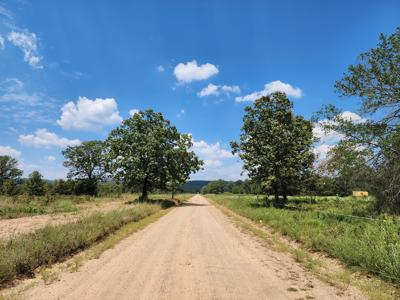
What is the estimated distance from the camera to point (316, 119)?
66.8ft

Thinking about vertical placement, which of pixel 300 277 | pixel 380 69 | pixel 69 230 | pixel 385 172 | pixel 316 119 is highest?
pixel 380 69

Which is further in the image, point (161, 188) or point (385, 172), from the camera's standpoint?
point (161, 188)

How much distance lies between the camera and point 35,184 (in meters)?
85.8

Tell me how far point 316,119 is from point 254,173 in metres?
11.2

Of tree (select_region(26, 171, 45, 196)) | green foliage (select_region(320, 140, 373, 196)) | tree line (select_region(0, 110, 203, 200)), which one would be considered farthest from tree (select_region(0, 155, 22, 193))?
green foliage (select_region(320, 140, 373, 196))

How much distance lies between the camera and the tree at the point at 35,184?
85000mm

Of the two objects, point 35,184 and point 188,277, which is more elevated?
point 35,184

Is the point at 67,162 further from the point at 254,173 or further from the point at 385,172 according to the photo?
the point at 385,172

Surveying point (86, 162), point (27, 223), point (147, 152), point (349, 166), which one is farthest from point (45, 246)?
point (86, 162)

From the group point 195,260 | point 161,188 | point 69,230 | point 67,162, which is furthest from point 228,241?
point 67,162

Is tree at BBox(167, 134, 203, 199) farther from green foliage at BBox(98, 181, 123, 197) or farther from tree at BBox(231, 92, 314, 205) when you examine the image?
green foliage at BBox(98, 181, 123, 197)

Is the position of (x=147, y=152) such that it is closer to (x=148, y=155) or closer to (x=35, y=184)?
(x=148, y=155)

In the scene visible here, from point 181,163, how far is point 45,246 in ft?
121

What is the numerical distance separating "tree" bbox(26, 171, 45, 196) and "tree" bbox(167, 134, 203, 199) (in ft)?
192
